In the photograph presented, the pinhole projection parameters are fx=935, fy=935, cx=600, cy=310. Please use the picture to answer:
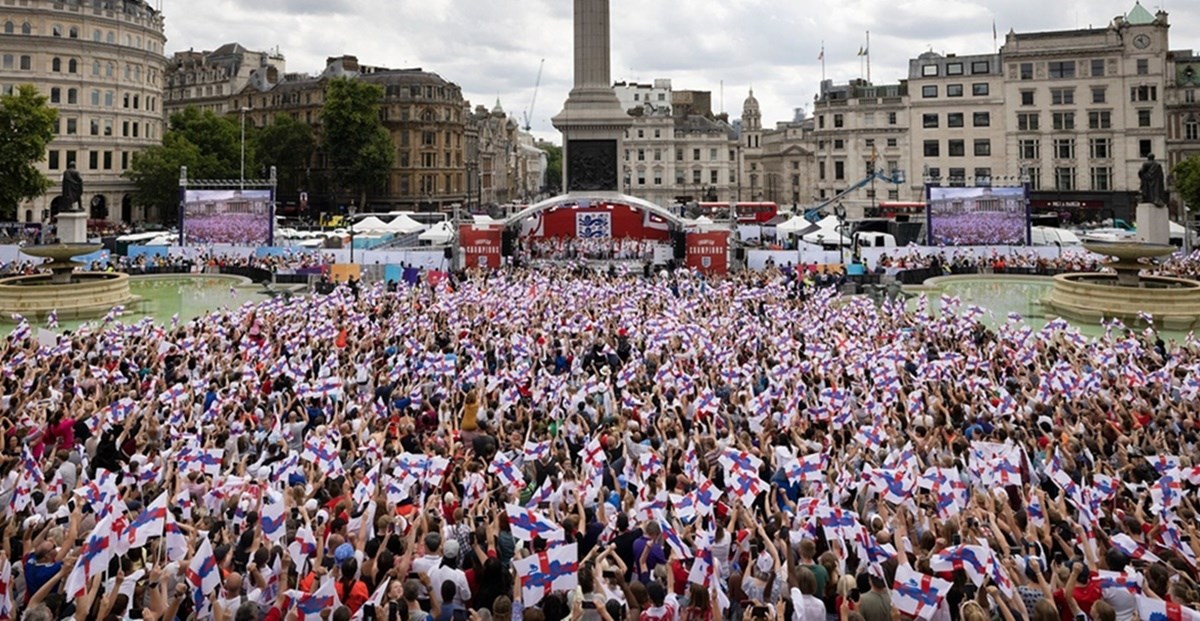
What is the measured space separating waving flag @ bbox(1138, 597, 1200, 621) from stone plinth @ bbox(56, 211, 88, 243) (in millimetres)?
39067

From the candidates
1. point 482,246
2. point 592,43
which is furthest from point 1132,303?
point 592,43

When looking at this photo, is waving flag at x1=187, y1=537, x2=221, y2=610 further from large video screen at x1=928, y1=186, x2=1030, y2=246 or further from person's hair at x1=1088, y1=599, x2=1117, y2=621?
large video screen at x1=928, y1=186, x2=1030, y2=246

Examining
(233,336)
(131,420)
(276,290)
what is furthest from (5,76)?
(131,420)

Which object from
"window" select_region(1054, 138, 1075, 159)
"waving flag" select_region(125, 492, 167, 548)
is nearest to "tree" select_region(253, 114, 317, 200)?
"window" select_region(1054, 138, 1075, 159)

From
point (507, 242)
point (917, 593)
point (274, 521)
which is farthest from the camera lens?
point (507, 242)

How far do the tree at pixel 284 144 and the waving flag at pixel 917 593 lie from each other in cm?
10179

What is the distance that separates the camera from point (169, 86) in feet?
411

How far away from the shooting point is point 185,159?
84.4 metres

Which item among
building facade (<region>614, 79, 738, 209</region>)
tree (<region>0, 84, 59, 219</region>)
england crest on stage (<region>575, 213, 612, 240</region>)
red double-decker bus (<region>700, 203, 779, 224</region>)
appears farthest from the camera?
building facade (<region>614, 79, 738, 209</region>)

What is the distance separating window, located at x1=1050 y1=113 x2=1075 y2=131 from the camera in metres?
86.6

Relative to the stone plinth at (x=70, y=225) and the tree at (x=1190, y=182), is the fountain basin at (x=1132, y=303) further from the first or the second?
the tree at (x=1190, y=182)

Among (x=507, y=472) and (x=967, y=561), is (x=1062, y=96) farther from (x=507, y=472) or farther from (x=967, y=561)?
(x=967, y=561)

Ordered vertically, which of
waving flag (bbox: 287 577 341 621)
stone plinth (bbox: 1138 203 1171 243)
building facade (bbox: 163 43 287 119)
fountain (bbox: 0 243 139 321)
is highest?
building facade (bbox: 163 43 287 119)

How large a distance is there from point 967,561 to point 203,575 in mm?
6843
